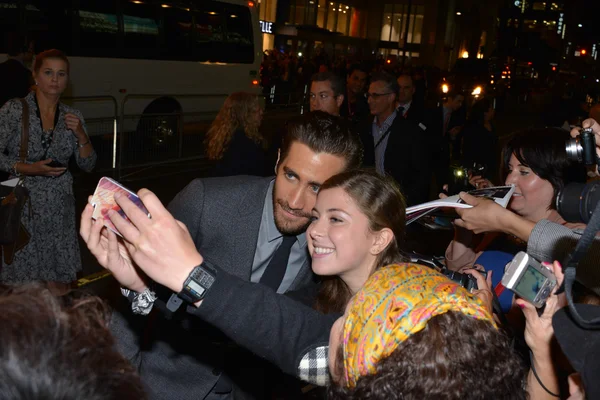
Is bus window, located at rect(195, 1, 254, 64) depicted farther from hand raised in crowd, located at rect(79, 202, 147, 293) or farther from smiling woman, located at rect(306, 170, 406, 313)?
hand raised in crowd, located at rect(79, 202, 147, 293)

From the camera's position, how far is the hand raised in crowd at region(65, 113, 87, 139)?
16.1 feet

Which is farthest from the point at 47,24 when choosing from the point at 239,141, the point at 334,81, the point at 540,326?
the point at 540,326

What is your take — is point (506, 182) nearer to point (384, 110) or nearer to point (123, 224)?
point (123, 224)

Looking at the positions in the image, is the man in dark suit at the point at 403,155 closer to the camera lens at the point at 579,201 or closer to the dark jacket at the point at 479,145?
the dark jacket at the point at 479,145

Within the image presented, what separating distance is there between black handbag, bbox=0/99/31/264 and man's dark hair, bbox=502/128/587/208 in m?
3.54

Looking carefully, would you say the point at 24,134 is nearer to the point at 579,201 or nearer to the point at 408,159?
the point at 408,159

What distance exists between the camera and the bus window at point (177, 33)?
13.8 metres

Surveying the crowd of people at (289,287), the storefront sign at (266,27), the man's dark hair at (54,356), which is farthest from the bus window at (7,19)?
the storefront sign at (266,27)

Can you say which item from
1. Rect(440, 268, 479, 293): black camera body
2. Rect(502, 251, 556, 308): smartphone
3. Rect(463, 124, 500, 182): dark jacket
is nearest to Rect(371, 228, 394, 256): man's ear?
Rect(440, 268, 479, 293): black camera body

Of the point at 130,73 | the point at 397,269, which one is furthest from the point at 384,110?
the point at 130,73

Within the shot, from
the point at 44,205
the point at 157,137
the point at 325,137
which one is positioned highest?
the point at 325,137

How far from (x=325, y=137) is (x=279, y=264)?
2.24ft

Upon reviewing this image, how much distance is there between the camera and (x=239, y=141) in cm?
615

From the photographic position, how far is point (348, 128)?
10.8 feet
